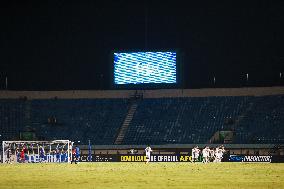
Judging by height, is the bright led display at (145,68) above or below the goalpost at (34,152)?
above

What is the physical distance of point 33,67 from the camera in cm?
7112

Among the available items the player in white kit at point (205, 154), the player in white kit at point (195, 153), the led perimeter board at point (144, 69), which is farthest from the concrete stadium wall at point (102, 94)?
the player in white kit at point (205, 154)

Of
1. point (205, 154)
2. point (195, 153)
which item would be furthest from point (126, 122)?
point (205, 154)

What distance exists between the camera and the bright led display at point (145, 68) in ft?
221

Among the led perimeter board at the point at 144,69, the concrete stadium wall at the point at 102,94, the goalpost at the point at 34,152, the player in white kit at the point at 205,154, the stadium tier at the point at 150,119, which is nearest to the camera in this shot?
the player in white kit at the point at 205,154

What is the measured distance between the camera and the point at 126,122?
6881cm

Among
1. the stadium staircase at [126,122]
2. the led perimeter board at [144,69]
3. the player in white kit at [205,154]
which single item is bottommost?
the player in white kit at [205,154]

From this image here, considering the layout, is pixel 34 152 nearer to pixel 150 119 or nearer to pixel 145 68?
pixel 150 119

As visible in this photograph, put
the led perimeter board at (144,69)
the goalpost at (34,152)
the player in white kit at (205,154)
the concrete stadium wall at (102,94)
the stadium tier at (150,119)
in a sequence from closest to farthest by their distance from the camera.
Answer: the player in white kit at (205,154), the goalpost at (34,152), the stadium tier at (150,119), the led perimeter board at (144,69), the concrete stadium wall at (102,94)

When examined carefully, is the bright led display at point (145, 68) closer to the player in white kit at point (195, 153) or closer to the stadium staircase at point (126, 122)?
the stadium staircase at point (126, 122)

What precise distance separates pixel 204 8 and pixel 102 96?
50.7 ft

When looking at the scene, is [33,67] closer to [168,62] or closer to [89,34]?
[89,34]

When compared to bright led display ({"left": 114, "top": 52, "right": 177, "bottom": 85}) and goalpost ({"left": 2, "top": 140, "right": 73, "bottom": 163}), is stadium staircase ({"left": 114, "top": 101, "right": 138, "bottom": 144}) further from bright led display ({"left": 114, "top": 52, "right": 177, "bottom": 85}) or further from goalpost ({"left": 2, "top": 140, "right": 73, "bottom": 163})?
goalpost ({"left": 2, "top": 140, "right": 73, "bottom": 163})

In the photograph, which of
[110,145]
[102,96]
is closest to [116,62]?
[102,96]
